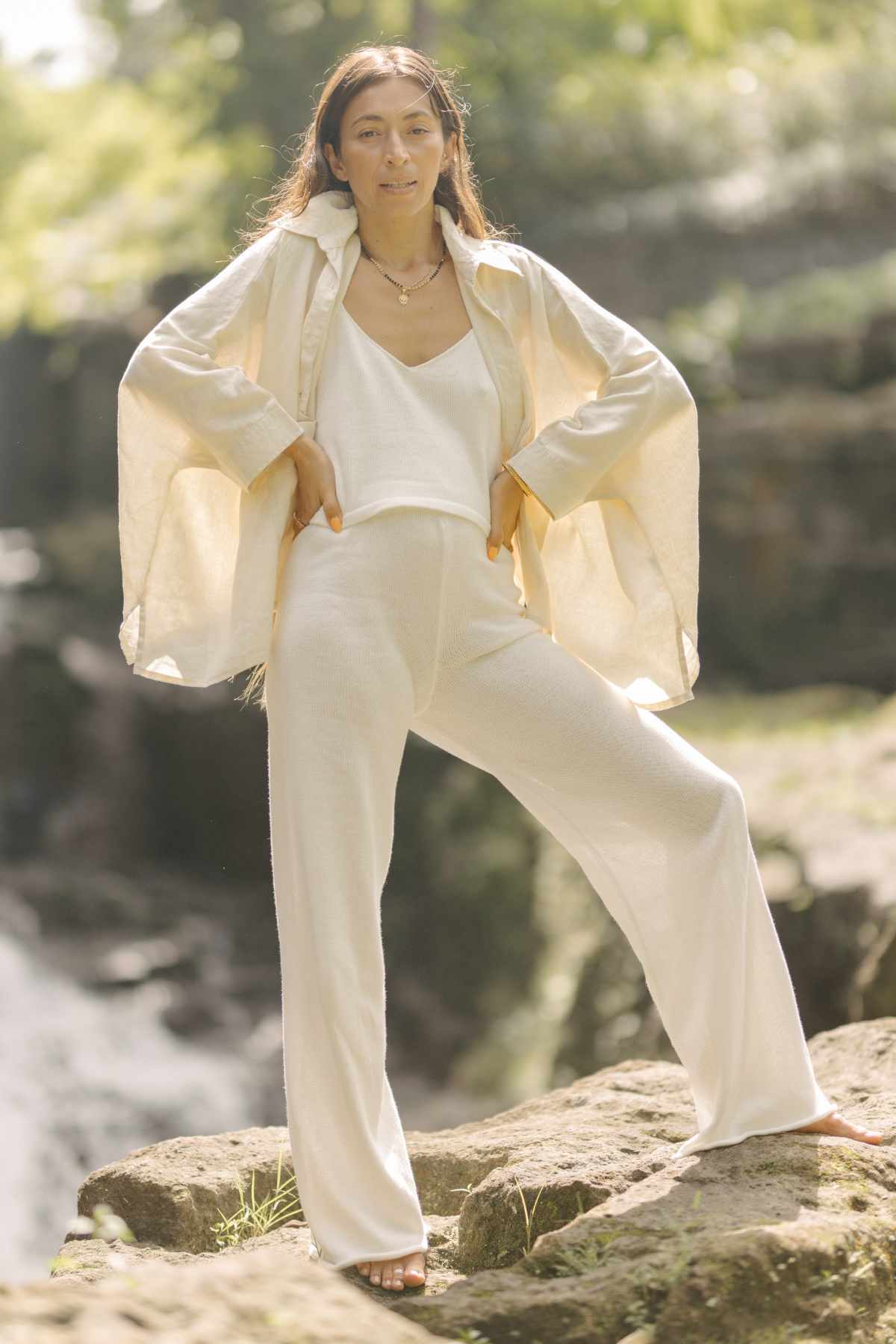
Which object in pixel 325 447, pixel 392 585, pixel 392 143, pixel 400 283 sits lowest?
pixel 392 585

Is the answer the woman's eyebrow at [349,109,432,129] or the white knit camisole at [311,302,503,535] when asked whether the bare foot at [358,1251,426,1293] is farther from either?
the woman's eyebrow at [349,109,432,129]

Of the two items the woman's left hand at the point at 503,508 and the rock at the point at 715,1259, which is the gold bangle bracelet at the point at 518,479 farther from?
the rock at the point at 715,1259

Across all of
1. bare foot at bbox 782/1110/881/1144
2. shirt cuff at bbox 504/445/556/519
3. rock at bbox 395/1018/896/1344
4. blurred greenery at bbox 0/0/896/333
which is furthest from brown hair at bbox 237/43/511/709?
blurred greenery at bbox 0/0/896/333

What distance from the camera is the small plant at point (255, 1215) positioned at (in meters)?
3.74

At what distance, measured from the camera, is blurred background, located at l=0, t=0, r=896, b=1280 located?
7.70m

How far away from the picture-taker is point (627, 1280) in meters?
2.63

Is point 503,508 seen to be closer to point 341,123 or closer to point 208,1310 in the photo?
point 341,123

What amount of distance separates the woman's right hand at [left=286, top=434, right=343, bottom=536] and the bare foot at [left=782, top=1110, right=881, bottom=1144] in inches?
61.4

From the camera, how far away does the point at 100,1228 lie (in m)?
3.61

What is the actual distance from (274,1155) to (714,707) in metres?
6.99

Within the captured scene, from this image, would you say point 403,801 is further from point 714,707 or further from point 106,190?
point 106,190

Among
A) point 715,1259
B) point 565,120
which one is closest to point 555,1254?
point 715,1259

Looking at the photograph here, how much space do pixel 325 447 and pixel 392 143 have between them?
614 mm

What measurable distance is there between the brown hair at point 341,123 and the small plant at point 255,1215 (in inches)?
50.1
